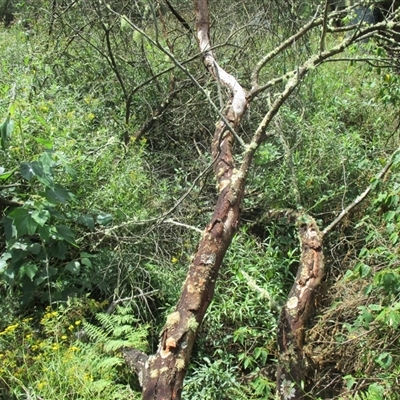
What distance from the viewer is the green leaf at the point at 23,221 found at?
259 cm

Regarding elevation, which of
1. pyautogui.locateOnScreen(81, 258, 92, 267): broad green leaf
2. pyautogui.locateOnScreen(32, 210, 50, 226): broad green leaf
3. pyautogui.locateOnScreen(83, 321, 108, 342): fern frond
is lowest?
pyautogui.locateOnScreen(83, 321, 108, 342): fern frond

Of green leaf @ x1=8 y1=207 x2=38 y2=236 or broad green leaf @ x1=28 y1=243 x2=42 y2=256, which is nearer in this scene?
green leaf @ x1=8 y1=207 x2=38 y2=236

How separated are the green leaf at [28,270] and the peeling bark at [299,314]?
4.79 ft

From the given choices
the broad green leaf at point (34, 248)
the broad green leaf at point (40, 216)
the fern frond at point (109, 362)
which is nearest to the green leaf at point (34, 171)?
the broad green leaf at point (40, 216)

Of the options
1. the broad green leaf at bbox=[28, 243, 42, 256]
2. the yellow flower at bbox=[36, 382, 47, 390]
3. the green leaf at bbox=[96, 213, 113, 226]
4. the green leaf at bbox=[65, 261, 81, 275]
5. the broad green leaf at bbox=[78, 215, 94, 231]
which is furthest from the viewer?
the green leaf at bbox=[96, 213, 113, 226]

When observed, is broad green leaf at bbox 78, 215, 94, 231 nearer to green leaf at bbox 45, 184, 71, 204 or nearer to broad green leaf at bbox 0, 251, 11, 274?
green leaf at bbox 45, 184, 71, 204

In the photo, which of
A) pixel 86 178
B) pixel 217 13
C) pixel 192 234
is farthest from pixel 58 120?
pixel 217 13

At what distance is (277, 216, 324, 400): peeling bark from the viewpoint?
Result: 105 inches

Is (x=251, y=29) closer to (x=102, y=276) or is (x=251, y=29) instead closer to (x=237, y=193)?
(x=237, y=193)

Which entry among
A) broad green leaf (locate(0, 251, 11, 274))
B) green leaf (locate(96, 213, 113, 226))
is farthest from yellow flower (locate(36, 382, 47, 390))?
green leaf (locate(96, 213, 113, 226))

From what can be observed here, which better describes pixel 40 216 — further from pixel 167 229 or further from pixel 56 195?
pixel 167 229

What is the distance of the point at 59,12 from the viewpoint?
5133 mm

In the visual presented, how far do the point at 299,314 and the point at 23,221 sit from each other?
1668 mm

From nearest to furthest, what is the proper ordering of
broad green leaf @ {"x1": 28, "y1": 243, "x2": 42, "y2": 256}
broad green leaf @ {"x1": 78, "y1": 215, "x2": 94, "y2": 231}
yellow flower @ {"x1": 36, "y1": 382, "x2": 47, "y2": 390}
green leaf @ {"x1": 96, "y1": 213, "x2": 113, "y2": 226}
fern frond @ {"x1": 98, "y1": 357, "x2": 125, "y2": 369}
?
yellow flower @ {"x1": 36, "y1": 382, "x2": 47, "y2": 390}, fern frond @ {"x1": 98, "y1": 357, "x2": 125, "y2": 369}, broad green leaf @ {"x1": 28, "y1": 243, "x2": 42, "y2": 256}, broad green leaf @ {"x1": 78, "y1": 215, "x2": 94, "y2": 231}, green leaf @ {"x1": 96, "y1": 213, "x2": 113, "y2": 226}
